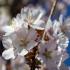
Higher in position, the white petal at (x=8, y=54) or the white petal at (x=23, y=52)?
the white petal at (x=23, y=52)

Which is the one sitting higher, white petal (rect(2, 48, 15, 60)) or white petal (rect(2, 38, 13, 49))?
white petal (rect(2, 38, 13, 49))

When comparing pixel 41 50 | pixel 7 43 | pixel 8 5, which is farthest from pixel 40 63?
pixel 8 5

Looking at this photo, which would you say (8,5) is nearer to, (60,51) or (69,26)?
(69,26)

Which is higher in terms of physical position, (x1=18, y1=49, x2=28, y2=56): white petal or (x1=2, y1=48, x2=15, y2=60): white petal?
(x1=18, y1=49, x2=28, y2=56): white petal

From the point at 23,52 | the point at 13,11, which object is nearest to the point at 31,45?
the point at 23,52

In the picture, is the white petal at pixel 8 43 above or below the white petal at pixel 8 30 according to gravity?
below

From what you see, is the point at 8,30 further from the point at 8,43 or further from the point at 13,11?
the point at 13,11

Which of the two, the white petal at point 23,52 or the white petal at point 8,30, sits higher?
the white petal at point 8,30

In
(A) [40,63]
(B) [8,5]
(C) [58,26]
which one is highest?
(C) [58,26]

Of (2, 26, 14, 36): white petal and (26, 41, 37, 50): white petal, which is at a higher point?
(2, 26, 14, 36): white petal

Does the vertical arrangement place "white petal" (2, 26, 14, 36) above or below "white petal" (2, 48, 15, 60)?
above

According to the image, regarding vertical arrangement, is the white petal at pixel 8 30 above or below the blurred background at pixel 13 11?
above
